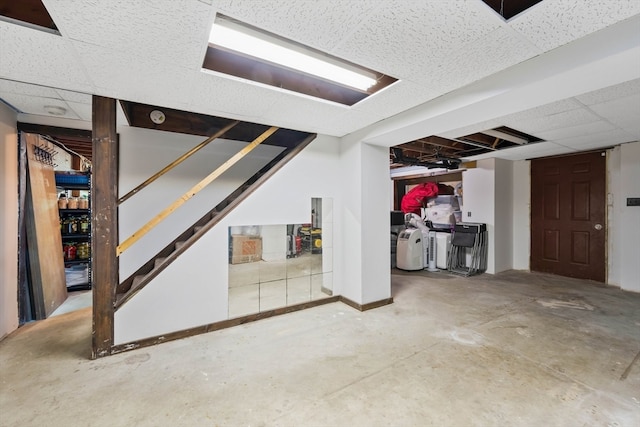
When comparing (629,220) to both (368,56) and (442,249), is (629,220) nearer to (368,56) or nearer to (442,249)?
(442,249)

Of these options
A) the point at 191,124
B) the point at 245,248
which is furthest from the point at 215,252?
the point at 191,124

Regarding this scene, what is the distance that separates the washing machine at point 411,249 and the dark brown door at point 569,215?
213cm

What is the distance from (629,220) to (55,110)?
24.8 ft

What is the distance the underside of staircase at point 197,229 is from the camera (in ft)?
8.39

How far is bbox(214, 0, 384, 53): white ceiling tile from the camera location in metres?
1.35

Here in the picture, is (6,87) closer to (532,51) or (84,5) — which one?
(84,5)

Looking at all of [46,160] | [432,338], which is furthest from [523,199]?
[46,160]

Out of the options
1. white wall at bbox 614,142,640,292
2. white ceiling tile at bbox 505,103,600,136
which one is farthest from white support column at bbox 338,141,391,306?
white wall at bbox 614,142,640,292

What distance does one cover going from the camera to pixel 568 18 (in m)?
1.45

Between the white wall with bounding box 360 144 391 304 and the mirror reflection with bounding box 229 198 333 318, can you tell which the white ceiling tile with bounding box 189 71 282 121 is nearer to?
the mirror reflection with bounding box 229 198 333 318

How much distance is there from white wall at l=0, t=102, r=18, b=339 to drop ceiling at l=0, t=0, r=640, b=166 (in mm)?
279

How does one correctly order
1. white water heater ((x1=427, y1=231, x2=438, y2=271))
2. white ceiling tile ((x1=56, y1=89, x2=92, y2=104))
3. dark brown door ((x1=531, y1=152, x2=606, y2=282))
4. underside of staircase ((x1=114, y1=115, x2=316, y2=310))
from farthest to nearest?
1. white water heater ((x1=427, y1=231, x2=438, y2=271))
2. dark brown door ((x1=531, y1=152, x2=606, y2=282))
3. underside of staircase ((x1=114, y1=115, x2=316, y2=310))
4. white ceiling tile ((x1=56, y1=89, x2=92, y2=104))

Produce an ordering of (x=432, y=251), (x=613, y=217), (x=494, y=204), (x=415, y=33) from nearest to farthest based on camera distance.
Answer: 1. (x=415, y=33)
2. (x=613, y=217)
3. (x=494, y=204)
4. (x=432, y=251)

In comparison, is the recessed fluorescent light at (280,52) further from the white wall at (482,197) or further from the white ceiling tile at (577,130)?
the white wall at (482,197)
